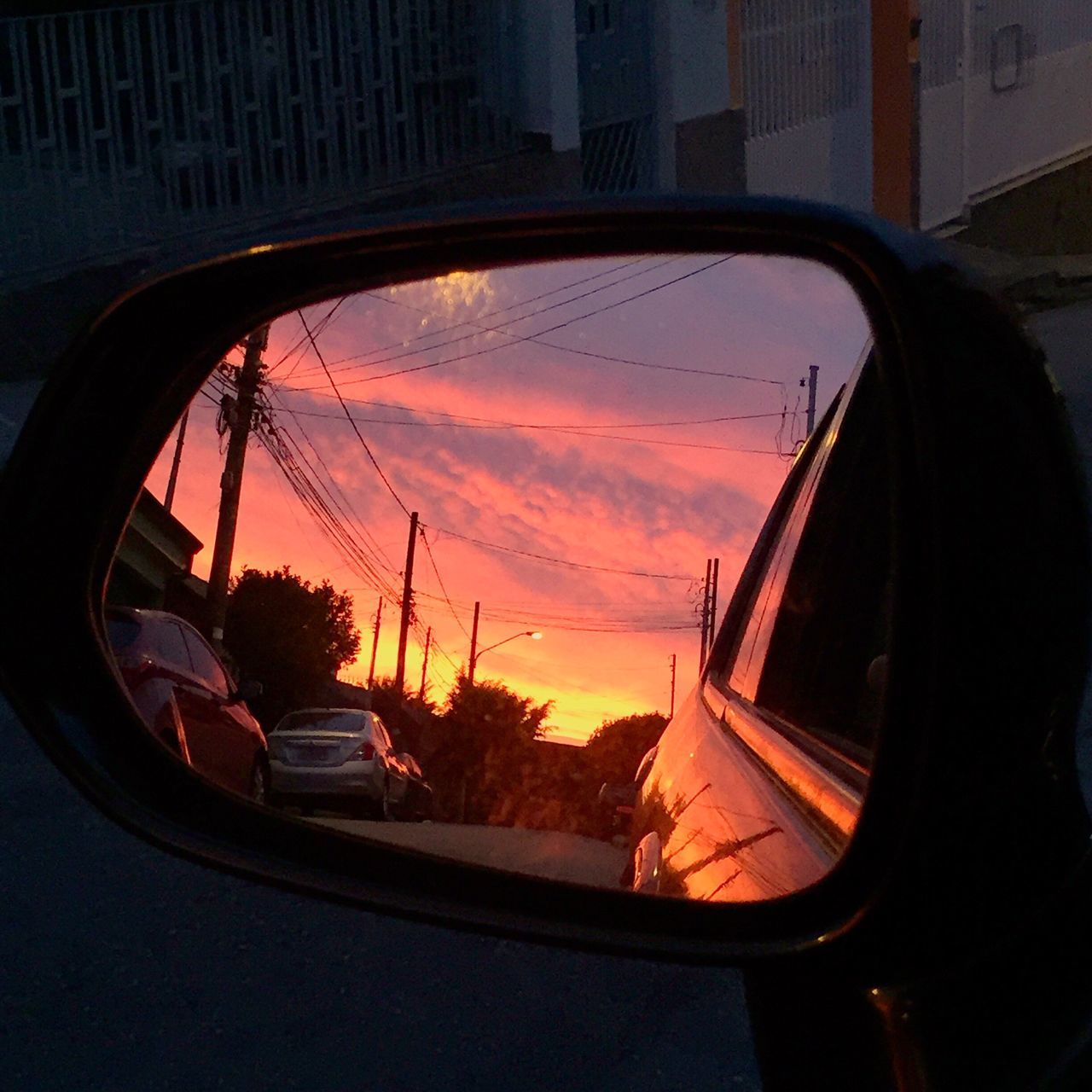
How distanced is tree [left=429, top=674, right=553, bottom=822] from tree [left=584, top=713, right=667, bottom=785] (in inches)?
2.1

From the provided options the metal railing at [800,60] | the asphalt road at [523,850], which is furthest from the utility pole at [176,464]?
the metal railing at [800,60]

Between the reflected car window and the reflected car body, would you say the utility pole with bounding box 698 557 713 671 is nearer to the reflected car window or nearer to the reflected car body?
the reflected car body

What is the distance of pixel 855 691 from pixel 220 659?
0.61 metres

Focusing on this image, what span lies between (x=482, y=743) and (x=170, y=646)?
0.39 metres

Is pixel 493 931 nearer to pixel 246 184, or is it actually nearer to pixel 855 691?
pixel 855 691

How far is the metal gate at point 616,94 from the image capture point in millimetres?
13992

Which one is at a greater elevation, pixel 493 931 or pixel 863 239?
pixel 863 239

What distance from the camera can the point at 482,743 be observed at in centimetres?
Answer: 138

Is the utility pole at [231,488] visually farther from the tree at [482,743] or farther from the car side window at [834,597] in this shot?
the car side window at [834,597]

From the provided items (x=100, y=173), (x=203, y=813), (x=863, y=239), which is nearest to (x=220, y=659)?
(x=203, y=813)

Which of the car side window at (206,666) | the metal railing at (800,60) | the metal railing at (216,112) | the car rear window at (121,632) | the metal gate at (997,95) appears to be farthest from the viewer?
the metal gate at (997,95)

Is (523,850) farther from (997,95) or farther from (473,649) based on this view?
(997,95)

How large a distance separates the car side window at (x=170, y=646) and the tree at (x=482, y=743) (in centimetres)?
32

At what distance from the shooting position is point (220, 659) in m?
1.52
